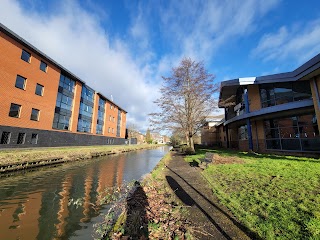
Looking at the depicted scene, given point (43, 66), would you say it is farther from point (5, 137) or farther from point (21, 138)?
point (5, 137)

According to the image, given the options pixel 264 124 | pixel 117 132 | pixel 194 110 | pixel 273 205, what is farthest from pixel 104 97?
pixel 273 205

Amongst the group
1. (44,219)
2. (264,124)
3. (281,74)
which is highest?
(281,74)

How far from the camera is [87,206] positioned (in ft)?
21.2

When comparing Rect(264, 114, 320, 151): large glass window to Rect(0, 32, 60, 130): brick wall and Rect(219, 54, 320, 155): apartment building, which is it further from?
Rect(0, 32, 60, 130): brick wall

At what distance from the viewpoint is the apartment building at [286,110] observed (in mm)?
12555

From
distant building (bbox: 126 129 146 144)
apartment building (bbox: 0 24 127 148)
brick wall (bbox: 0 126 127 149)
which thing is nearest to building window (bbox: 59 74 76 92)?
apartment building (bbox: 0 24 127 148)

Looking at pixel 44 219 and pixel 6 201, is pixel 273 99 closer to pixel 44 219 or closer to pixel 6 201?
pixel 44 219

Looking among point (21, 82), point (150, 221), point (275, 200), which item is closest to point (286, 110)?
point (275, 200)

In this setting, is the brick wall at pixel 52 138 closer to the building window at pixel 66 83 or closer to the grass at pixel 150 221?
the building window at pixel 66 83

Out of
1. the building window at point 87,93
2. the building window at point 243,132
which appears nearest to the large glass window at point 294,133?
the building window at point 243,132

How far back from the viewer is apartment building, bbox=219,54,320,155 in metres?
12.6

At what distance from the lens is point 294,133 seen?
15078 mm

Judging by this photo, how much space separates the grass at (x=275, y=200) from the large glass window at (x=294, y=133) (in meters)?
8.50

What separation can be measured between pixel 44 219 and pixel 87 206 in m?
1.43
